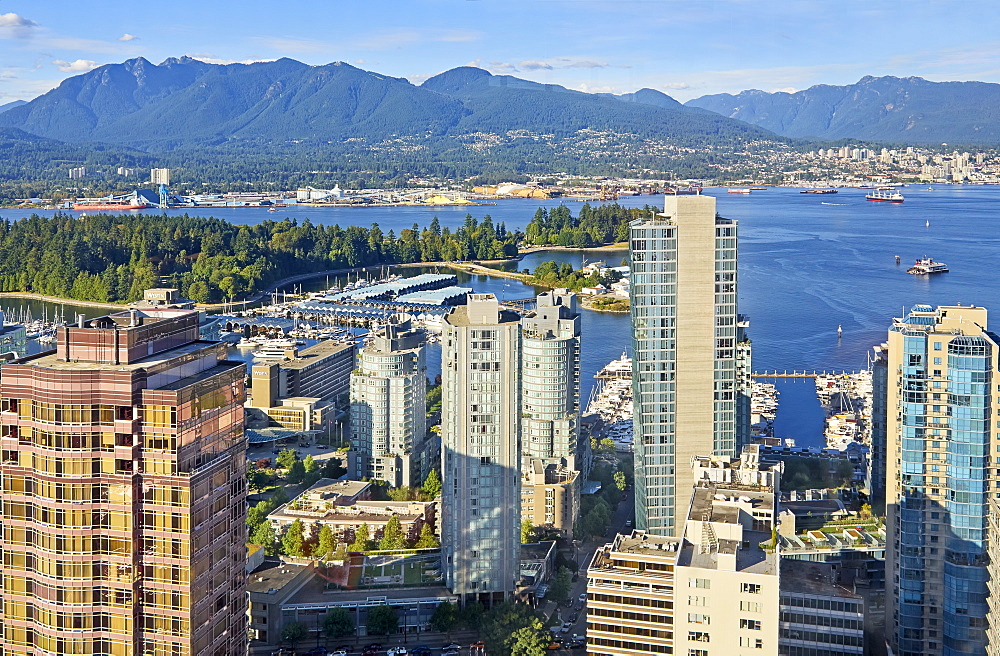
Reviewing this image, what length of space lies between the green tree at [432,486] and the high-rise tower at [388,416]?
0.28 meters

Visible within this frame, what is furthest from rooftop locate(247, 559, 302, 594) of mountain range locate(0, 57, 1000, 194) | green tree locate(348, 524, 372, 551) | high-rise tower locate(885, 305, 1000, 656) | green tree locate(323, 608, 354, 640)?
mountain range locate(0, 57, 1000, 194)

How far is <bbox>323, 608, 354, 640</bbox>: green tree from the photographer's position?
7.95 m

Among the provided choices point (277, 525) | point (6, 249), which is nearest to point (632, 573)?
point (277, 525)

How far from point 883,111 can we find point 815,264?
90.3 meters

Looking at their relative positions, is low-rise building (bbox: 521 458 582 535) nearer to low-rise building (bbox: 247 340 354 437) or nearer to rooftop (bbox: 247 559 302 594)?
rooftop (bbox: 247 559 302 594)

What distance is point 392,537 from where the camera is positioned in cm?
938

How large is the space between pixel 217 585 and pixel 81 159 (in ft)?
227

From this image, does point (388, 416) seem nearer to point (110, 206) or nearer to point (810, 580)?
point (810, 580)

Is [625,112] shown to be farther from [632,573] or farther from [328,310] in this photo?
[632,573]

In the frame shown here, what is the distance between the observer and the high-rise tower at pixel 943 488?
23.1ft

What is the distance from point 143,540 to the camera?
4828 millimetres

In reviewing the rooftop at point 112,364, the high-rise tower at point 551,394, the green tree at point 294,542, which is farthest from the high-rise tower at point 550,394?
the rooftop at point 112,364

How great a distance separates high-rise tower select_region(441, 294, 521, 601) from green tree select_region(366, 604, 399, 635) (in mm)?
480

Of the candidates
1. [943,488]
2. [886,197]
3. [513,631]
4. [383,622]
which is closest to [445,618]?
[383,622]
